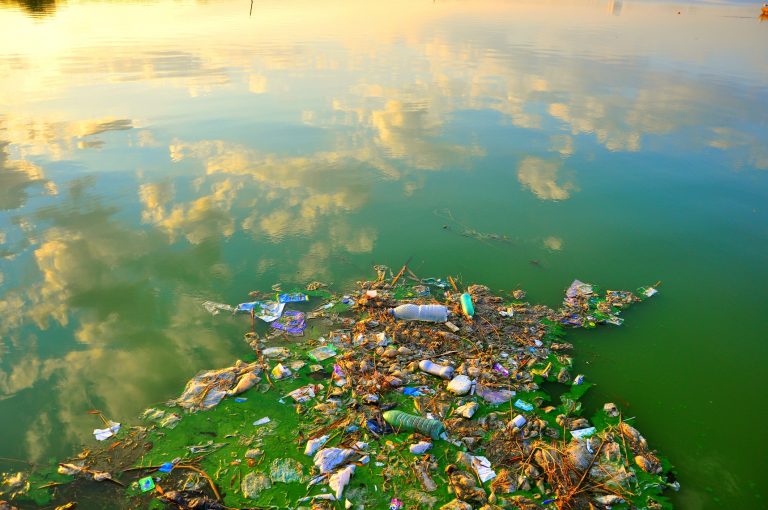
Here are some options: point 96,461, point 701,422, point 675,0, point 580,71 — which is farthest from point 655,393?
point 675,0

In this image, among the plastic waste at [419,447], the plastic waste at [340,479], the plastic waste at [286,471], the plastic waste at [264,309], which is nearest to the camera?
the plastic waste at [340,479]

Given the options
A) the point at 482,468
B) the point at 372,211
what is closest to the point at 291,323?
the point at 482,468

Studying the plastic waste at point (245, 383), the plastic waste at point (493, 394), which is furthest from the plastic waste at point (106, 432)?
the plastic waste at point (493, 394)

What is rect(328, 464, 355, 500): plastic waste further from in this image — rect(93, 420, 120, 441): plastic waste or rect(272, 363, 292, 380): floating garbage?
rect(93, 420, 120, 441): plastic waste

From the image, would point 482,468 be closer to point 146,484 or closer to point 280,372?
point 280,372

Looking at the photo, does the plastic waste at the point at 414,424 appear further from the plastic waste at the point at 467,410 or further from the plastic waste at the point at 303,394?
the plastic waste at the point at 303,394

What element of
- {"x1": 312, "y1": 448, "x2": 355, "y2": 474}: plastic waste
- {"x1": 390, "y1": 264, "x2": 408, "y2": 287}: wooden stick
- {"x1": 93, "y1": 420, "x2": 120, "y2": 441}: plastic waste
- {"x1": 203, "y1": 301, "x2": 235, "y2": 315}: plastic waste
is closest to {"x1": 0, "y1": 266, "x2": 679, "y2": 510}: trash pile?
{"x1": 312, "y1": 448, "x2": 355, "y2": 474}: plastic waste
